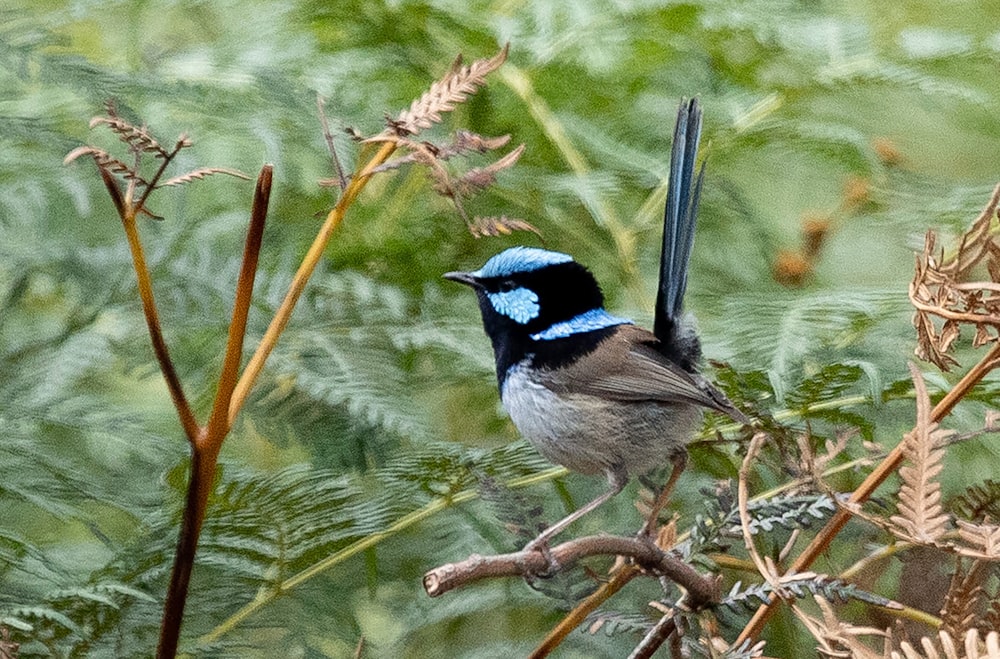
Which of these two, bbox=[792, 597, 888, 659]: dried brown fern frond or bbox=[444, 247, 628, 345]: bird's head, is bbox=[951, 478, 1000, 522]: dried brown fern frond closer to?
bbox=[792, 597, 888, 659]: dried brown fern frond

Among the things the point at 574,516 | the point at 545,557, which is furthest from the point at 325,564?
the point at 545,557

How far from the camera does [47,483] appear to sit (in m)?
1.07

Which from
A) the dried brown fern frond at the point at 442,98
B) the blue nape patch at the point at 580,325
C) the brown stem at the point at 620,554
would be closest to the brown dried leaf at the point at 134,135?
the dried brown fern frond at the point at 442,98

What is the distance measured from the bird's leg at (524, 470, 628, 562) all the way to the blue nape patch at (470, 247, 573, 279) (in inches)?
7.8

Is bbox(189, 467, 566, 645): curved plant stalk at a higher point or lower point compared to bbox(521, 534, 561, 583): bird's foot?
lower

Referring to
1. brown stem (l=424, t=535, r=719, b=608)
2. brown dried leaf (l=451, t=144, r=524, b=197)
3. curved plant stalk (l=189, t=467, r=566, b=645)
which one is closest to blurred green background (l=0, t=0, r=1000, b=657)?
curved plant stalk (l=189, t=467, r=566, b=645)

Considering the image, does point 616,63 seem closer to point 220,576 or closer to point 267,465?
point 267,465

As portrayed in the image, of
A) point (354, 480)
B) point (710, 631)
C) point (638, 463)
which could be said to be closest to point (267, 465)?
point (354, 480)

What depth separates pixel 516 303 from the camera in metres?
1.10

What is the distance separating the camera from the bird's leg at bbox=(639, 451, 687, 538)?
2.94 feet

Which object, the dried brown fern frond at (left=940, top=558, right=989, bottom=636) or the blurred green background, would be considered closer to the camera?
the dried brown fern frond at (left=940, top=558, right=989, bottom=636)

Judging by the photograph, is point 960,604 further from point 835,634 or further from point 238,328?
point 238,328

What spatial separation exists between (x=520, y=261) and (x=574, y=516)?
0.93 feet

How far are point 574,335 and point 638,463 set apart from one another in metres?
0.16
